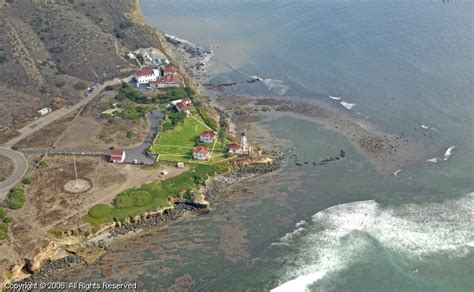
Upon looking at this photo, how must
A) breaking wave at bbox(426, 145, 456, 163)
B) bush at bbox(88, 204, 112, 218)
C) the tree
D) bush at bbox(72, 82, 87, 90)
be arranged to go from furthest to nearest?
1. bush at bbox(72, 82, 87, 90)
2. the tree
3. breaking wave at bbox(426, 145, 456, 163)
4. bush at bbox(88, 204, 112, 218)

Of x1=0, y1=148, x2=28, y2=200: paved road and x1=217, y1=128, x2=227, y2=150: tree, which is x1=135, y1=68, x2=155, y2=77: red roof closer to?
x1=217, y1=128, x2=227, y2=150: tree

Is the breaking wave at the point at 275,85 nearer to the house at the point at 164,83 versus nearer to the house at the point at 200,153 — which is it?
the house at the point at 164,83

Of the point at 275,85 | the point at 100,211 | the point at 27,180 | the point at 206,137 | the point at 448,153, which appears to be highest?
the point at 206,137

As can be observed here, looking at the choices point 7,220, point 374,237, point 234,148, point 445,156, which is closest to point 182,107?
point 234,148

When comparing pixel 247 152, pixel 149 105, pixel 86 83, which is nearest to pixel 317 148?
pixel 247 152

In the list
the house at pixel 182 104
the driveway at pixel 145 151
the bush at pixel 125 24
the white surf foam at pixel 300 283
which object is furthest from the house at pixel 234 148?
the bush at pixel 125 24

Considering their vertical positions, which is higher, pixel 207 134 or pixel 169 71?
pixel 169 71

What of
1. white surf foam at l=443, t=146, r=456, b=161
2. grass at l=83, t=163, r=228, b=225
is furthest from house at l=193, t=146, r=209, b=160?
white surf foam at l=443, t=146, r=456, b=161

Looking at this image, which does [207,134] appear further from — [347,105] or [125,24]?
[125,24]
